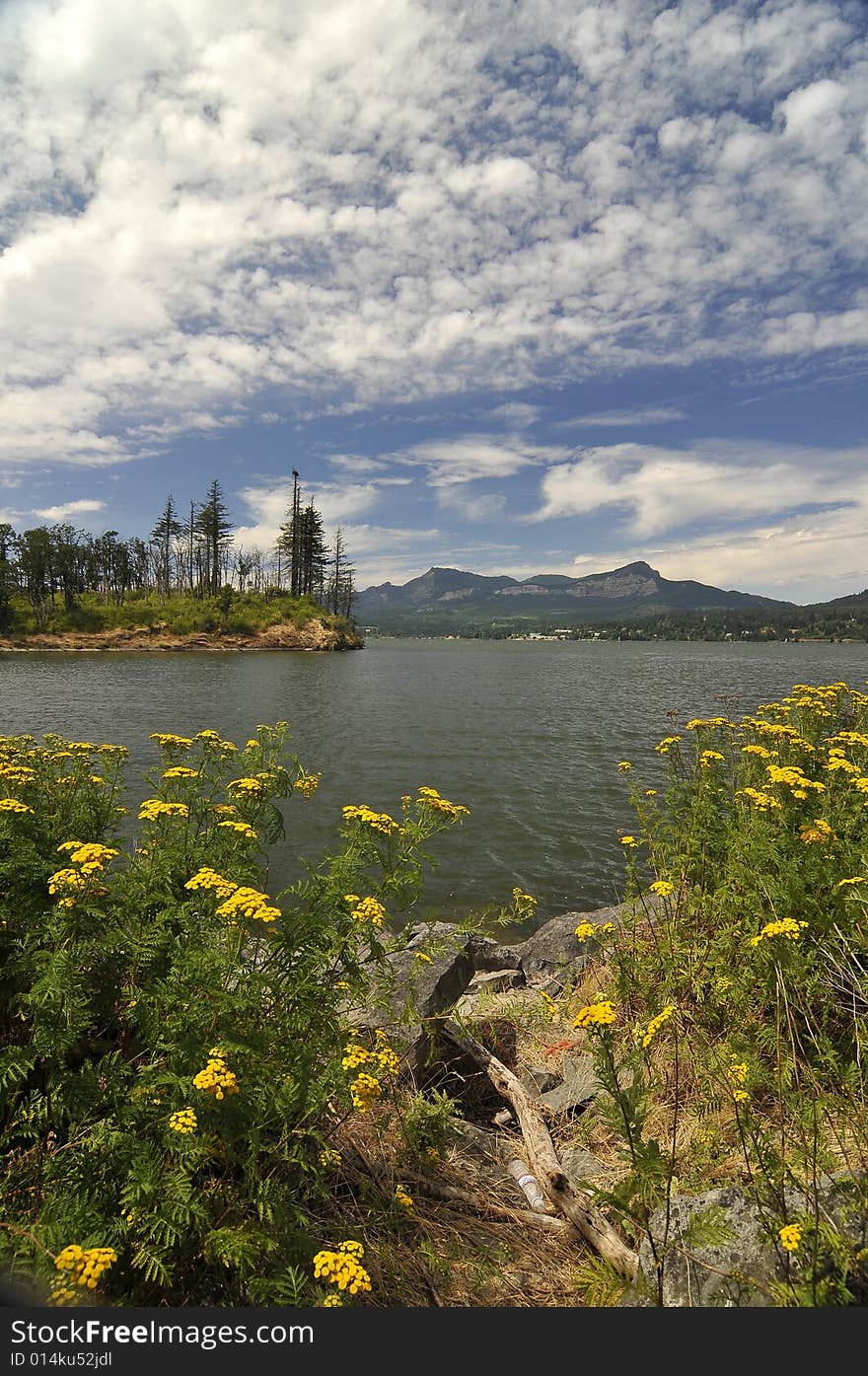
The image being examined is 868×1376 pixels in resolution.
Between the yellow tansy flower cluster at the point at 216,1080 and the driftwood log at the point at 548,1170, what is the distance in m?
2.46

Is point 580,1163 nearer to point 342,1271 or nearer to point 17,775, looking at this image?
point 342,1271

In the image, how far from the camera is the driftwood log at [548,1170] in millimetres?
3281

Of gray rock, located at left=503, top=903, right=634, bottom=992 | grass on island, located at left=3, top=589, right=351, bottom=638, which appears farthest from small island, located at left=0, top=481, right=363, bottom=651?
gray rock, located at left=503, top=903, right=634, bottom=992

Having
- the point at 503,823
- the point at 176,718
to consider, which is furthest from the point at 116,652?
the point at 503,823

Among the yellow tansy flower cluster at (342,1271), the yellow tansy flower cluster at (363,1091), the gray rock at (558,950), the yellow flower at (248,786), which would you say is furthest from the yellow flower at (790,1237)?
the gray rock at (558,950)

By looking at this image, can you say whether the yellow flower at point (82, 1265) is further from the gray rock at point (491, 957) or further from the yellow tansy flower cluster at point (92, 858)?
the gray rock at point (491, 957)

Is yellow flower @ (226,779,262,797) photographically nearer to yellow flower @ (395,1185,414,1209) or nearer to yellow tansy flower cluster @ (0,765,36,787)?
yellow tansy flower cluster @ (0,765,36,787)

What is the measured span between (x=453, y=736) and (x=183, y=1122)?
1034 inches

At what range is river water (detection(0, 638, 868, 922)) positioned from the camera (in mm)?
13867

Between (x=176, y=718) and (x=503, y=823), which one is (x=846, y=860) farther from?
(x=176, y=718)

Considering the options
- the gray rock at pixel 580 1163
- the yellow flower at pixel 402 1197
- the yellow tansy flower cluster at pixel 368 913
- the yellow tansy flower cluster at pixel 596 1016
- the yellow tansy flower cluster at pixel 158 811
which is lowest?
the gray rock at pixel 580 1163

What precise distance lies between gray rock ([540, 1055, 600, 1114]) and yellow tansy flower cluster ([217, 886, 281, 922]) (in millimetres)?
3596

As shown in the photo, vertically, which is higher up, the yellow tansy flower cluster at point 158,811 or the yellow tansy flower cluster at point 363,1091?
the yellow tansy flower cluster at point 158,811

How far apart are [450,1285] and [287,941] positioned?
2.03 metres
